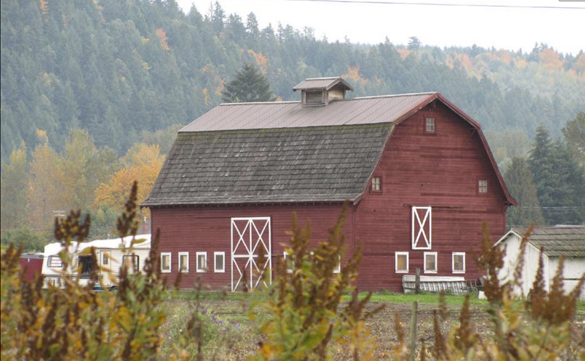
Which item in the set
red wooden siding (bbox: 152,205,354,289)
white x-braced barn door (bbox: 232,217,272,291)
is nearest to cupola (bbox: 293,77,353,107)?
red wooden siding (bbox: 152,205,354,289)

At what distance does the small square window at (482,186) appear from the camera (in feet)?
142

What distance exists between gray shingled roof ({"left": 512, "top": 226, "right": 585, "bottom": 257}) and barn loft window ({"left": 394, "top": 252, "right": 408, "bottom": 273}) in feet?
18.9

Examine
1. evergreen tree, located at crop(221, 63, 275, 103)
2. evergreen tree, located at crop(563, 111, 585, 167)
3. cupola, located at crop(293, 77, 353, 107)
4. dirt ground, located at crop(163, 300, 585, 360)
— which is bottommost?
dirt ground, located at crop(163, 300, 585, 360)

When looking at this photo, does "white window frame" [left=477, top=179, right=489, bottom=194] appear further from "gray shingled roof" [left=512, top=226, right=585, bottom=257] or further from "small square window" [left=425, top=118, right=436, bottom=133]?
"gray shingled roof" [left=512, top=226, right=585, bottom=257]

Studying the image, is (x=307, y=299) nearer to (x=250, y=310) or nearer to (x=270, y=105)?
(x=250, y=310)

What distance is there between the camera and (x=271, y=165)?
42.0 metres

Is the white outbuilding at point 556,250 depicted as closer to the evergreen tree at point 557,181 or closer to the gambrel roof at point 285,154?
the gambrel roof at point 285,154

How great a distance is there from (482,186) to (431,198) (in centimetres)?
254

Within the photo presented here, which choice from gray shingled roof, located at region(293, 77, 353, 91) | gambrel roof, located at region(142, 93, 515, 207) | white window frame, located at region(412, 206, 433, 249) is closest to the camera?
gambrel roof, located at region(142, 93, 515, 207)

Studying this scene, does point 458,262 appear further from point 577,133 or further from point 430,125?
point 577,133

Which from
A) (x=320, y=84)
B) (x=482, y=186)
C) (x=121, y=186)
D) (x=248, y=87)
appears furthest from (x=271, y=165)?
(x=121, y=186)

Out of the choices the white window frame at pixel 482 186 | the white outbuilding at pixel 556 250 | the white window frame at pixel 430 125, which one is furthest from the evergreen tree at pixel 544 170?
the white outbuilding at pixel 556 250

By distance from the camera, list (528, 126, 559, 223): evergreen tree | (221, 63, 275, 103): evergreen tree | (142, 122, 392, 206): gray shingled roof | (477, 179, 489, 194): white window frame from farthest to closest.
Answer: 1. (221, 63, 275, 103): evergreen tree
2. (528, 126, 559, 223): evergreen tree
3. (477, 179, 489, 194): white window frame
4. (142, 122, 392, 206): gray shingled roof

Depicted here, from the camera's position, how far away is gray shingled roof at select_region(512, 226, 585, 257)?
1355 inches
